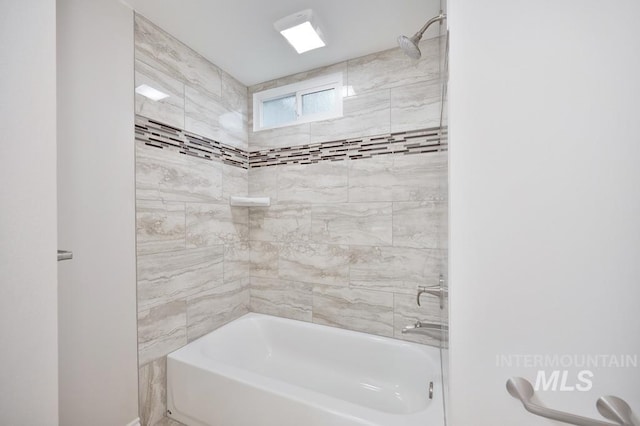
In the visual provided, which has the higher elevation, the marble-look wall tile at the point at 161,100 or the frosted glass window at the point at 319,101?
the frosted glass window at the point at 319,101

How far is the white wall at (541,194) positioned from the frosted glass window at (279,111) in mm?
1786

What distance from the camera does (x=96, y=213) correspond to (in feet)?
4.23

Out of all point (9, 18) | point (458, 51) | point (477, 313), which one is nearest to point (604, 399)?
point (477, 313)

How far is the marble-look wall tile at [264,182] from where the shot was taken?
2268 millimetres

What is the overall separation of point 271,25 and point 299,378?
2490mm

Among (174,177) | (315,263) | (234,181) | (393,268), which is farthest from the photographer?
(234,181)

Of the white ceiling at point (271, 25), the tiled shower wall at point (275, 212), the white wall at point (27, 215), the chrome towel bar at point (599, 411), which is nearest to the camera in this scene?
the chrome towel bar at point (599, 411)

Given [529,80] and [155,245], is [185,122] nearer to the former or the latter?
[155,245]

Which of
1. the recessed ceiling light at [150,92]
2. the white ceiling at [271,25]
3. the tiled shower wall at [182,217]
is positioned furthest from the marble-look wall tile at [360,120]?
the recessed ceiling light at [150,92]

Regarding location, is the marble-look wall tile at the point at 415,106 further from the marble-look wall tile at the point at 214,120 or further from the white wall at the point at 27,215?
the white wall at the point at 27,215

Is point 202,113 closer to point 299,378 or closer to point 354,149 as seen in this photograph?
point 354,149

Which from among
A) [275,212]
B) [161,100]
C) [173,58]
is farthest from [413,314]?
[173,58]

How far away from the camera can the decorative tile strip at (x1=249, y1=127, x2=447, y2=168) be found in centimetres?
176

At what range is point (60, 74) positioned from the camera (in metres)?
1.17
